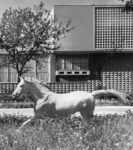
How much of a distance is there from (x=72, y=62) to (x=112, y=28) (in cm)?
574

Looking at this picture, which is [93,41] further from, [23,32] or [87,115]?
[87,115]

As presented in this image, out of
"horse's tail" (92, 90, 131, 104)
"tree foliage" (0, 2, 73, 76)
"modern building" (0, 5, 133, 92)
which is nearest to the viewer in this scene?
"horse's tail" (92, 90, 131, 104)

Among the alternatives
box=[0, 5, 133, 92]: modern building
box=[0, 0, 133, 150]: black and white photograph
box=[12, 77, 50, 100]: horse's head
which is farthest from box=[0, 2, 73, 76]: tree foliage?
box=[12, 77, 50, 100]: horse's head

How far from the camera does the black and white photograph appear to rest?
19.1 ft

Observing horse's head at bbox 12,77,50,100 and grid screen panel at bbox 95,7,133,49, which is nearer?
horse's head at bbox 12,77,50,100

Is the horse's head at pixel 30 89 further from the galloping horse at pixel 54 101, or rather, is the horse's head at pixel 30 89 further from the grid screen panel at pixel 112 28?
the grid screen panel at pixel 112 28

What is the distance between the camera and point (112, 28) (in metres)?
43.1

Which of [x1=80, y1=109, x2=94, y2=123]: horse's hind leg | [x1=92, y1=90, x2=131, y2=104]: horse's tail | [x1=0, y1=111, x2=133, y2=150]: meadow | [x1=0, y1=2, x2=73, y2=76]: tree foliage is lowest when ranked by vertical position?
[x1=80, y1=109, x2=94, y2=123]: horse's hind leg

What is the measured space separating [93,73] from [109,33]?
468 cm

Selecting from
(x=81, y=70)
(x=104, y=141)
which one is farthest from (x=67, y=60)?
(x=104, y=141)

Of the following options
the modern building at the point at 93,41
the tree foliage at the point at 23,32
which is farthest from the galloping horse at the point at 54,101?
the modern building at the point at 93,41

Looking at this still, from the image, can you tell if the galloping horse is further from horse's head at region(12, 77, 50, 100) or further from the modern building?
the modern building

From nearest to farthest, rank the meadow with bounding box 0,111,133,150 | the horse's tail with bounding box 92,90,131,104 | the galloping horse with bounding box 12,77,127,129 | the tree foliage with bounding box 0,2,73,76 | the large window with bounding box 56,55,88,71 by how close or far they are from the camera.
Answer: the meadow with bounding box 0,111,133,150
the galloping horse with bounding box 12,77,127,129
the horse's tail with bounding box 92,90,131,104
the tree foliage with bounding box 0,2,73,76
the large window with bounding box 56,55,88,71

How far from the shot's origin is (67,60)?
44.4m
